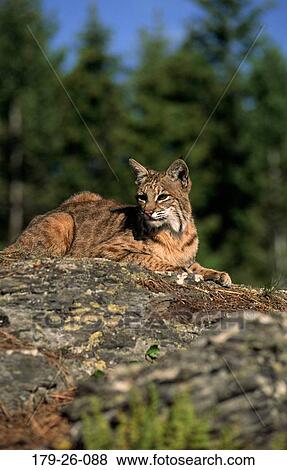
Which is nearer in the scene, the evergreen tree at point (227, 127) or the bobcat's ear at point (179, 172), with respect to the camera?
the bobcat's ear at point (179, 172)

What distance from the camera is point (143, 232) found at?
454 inches

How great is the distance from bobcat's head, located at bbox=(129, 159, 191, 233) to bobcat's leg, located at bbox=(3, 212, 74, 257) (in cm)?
149

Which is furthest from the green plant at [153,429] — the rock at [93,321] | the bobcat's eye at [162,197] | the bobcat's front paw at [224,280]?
the bobcat's eye at [162,197]

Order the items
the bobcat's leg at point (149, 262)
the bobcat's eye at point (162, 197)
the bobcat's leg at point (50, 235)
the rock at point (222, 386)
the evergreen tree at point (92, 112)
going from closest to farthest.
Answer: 1. the rock at point (222, 386)
2. the bobcat's leg at point (149, 262)
3. the bobcat's eye at point (162, 197)
4. the bobcat's leg at point (50, 235)
5. the evergreen tree at point (92, 112)

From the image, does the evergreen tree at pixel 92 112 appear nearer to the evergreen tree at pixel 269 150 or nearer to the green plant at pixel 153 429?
the evergreen tree at pixel 269 150

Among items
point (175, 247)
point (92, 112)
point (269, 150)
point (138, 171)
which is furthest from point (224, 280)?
point (92, 112)

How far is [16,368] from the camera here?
6.99m

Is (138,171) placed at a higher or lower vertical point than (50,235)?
higher

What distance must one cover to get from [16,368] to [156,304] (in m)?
1.88

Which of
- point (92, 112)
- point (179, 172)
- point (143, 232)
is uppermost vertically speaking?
point (92, 112)

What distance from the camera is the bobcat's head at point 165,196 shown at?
443 inches

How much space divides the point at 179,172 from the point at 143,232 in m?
0.93
